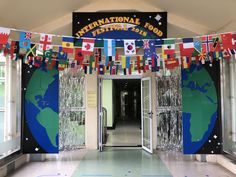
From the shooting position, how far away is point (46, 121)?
5.86 m

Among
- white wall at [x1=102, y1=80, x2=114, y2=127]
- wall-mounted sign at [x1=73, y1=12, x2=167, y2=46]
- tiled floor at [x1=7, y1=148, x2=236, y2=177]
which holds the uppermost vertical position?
wall-mounted sign at [x1=73, y1=12, x2=167, y2=46]

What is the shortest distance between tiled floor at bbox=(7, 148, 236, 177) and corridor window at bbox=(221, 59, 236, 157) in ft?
1.79

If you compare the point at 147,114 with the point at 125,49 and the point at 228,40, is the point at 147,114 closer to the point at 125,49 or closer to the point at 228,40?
the point at 125,49

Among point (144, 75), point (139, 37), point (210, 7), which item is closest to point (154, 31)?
point (139, 37)

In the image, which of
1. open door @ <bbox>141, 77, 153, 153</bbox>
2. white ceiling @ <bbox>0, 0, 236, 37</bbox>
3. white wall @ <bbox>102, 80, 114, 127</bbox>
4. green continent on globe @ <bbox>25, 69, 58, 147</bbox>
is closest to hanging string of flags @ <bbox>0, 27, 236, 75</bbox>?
green continent on globe @ <bbox>25, 69, 58, 147</bbox>

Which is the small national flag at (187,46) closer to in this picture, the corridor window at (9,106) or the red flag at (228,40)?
the red flag at (228,40)

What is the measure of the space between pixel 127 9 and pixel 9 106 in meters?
3.17

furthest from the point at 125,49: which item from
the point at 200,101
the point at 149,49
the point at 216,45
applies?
the point at 200,101

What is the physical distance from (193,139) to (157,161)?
927mm

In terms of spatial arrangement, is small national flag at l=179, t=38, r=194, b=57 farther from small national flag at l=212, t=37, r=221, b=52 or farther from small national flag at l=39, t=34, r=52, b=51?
small national flag at l=39, t=34, r=52, b=51

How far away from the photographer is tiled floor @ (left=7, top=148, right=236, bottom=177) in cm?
486

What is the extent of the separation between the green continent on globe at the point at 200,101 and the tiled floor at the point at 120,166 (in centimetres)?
73

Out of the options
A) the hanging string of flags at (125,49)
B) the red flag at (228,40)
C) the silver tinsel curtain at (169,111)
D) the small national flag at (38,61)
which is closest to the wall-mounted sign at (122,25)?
the hanging string of flags at (125,49)

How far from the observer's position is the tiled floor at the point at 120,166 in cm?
486
